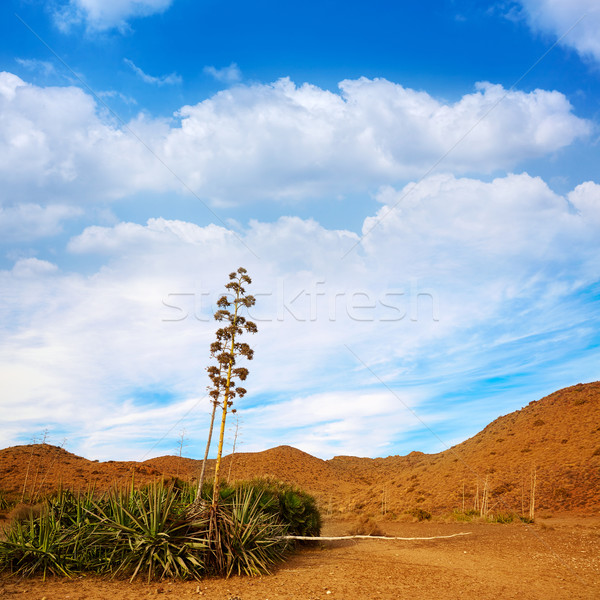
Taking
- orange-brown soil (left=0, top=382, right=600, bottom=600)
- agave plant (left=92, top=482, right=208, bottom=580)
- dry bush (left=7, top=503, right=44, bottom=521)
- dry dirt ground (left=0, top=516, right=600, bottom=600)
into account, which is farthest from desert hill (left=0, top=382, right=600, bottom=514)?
agave plant (left=92, top=482, right=208, bottom=580)

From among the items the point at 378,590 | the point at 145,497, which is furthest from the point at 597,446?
the point at 145,497

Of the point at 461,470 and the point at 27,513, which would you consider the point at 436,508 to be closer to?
the point at 461,470

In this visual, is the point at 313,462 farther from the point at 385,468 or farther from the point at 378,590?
the point at 378,590

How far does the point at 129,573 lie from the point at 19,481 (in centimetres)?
2795

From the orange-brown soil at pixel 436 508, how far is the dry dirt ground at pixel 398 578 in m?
0.03

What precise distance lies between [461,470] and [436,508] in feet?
24.9

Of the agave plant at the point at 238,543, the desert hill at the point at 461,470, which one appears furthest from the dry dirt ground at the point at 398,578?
the desert hill at the point at 461,470

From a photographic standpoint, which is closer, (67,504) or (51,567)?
(51,567)

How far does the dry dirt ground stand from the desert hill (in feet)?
42.5

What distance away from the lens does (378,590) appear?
8609mm

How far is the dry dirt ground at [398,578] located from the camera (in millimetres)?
8203

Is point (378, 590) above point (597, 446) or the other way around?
the other way around

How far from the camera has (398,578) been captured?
378 inches

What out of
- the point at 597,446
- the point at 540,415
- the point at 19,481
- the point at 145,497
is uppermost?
the point at 540,415
